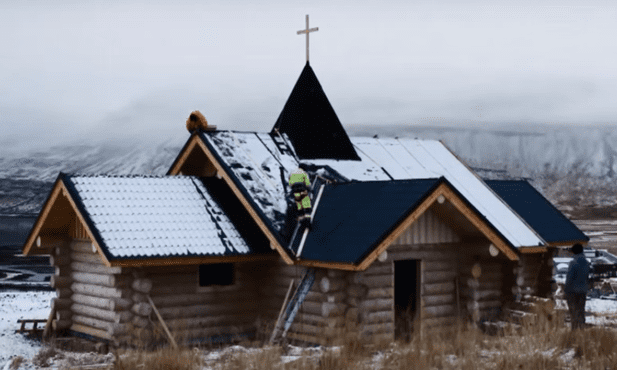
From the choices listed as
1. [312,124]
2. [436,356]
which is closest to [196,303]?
[312,124]

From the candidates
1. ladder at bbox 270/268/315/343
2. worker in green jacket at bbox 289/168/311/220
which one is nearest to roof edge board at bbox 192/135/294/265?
ladder at bbox 270/268/315/343

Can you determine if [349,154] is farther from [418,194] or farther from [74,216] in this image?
[74,216]

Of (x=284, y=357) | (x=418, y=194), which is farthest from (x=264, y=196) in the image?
(x=284, y=357)

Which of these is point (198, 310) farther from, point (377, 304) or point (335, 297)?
point (377, 304)

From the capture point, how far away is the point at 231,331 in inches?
742

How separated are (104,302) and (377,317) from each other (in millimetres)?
5943

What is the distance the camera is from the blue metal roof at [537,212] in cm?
2251

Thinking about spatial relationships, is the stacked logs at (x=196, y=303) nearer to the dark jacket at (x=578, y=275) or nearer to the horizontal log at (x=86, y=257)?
the horizontal log at (x=86, y=257)

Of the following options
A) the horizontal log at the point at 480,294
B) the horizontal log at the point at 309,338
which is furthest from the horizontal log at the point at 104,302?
the horizontal log at the point at 480,294

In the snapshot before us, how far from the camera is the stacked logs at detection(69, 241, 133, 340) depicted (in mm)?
17484

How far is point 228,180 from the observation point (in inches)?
763

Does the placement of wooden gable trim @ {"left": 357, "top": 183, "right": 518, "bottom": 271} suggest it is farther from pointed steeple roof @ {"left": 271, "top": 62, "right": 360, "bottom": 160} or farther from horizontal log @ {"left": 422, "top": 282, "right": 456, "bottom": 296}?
pointed steeple roof @ {"left": 271, "top": 62, "right": 360, "bottom": 160}

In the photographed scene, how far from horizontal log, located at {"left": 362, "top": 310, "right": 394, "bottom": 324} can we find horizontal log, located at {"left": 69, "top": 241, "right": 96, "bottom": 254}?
6.17 metres

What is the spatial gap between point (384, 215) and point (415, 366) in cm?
458
